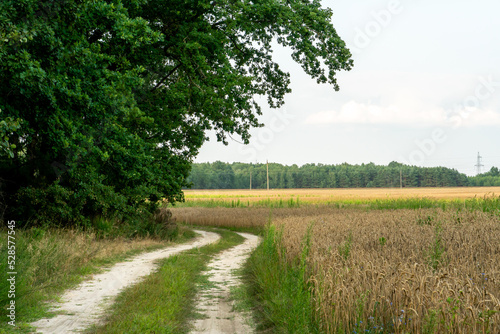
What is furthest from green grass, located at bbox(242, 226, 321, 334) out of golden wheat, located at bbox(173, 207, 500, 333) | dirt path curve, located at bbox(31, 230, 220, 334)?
dirt path curve, located at bbox(31, 230, 220, 334)

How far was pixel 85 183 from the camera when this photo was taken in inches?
622

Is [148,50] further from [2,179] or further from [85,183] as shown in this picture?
[2,179]

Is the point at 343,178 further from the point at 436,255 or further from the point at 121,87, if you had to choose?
the point at 436,255

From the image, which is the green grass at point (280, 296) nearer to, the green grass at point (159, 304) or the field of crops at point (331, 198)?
the green grass at point (159, 304)

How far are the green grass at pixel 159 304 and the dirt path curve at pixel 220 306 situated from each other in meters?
0.25

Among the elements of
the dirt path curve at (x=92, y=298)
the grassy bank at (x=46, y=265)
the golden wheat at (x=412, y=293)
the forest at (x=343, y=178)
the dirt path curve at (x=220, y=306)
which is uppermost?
the forest at (x=343, y=178)

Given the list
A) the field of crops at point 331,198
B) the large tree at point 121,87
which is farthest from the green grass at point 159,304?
the field of crops at point 331,198

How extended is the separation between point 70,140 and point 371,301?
32.1 feet

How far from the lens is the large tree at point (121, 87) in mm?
11742

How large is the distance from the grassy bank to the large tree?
86.0 inches

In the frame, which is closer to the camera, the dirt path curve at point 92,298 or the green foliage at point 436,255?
the dirt path curve at point 92,298

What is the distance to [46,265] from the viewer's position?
10.0 metres

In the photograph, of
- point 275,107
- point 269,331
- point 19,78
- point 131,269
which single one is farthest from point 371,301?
point 275,107

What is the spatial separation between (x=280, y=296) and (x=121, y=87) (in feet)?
27.9
